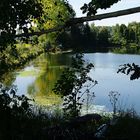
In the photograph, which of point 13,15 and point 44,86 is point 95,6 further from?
point 44,86

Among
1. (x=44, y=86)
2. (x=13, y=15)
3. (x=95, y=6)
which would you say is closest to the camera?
(x=95, y=6)

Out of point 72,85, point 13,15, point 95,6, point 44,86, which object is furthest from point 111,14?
point 44,86

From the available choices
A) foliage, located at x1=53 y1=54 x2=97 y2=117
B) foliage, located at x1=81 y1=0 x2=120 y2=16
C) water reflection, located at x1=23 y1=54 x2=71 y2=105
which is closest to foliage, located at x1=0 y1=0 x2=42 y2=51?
foliage, located at x1=81 y1=0 x2=120 y2=16

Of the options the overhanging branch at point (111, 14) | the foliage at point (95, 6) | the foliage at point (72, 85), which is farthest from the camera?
the foliage at point (72, 85)

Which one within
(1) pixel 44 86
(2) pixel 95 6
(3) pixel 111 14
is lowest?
(1) pixel 44 86

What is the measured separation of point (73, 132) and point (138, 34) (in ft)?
359

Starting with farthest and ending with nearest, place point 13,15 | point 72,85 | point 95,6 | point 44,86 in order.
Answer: point 44,86 < point 72,85 < point 13,15 < point 95,6

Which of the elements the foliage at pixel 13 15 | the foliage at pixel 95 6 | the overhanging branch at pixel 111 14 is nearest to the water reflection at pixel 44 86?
the foliage at pixel 13 15

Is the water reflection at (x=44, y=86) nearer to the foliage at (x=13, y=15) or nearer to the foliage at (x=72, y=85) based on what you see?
the foliage at (x=72, y=85)

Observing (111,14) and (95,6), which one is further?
(95,6)

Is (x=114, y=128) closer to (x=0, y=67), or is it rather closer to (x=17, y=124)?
(x=17, y=124)

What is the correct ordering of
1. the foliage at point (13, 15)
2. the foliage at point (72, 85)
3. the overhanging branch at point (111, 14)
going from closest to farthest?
the overhanging branch at point (111, 14) < the foliage at point (13, 15) < the foliage at point (72, 85)

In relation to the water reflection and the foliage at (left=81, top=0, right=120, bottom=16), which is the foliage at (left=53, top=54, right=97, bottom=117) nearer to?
the foliage at (left=81, top=0, right=120, bottom=16)

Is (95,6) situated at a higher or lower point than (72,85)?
higher
